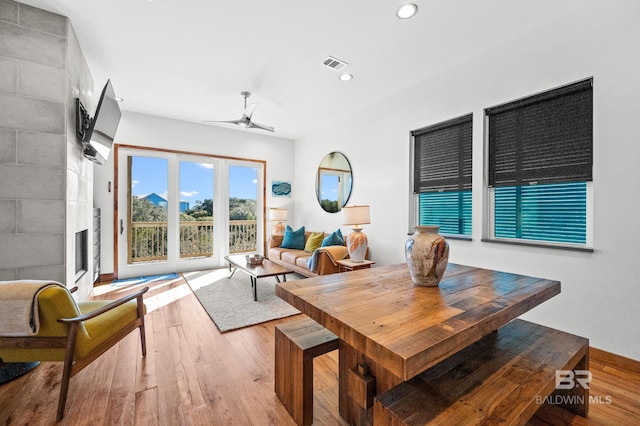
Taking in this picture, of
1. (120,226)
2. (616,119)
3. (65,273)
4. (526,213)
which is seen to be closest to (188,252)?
(120,226)

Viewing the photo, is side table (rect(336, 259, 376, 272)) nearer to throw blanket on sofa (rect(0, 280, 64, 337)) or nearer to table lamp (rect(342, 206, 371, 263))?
table lamp (rect(342, 206, 371, 263))

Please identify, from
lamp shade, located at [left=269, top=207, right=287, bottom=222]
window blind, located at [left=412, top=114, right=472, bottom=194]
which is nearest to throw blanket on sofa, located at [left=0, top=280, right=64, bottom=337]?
window blind, located at [left=412, top=114, right=472, bottom=194]

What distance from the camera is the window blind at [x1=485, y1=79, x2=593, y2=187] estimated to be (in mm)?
2232

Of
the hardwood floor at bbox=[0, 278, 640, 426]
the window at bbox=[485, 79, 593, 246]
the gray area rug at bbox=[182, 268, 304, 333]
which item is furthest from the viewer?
the gray area rug at bbox=[182, 268, 304, 333]

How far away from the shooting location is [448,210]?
11.0ft

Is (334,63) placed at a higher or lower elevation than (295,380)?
higher

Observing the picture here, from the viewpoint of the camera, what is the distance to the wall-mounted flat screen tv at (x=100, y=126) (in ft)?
8.57

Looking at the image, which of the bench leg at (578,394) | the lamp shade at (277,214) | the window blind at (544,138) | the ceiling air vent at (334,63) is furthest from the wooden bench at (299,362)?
the lamp shade at (277,214)

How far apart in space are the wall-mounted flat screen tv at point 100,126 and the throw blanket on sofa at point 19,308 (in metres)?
1.72

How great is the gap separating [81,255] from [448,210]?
4404 mm

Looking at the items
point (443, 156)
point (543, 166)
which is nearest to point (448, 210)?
point (443, 156)

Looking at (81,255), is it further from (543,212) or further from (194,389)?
(543,212)

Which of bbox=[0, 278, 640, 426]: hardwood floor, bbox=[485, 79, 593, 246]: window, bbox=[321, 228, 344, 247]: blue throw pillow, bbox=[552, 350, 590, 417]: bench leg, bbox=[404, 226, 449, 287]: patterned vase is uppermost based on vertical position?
bbox=[485, 79, 593, 246]: window

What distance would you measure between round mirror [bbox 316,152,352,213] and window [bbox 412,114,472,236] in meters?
1.35
